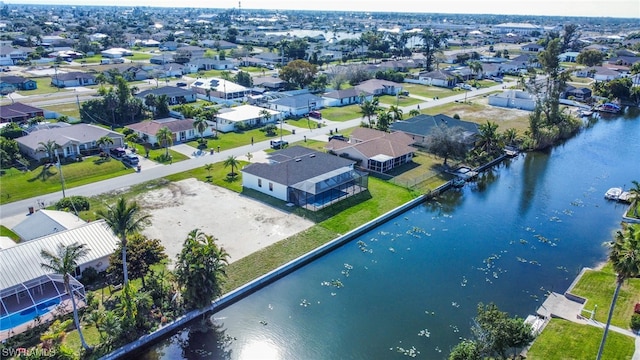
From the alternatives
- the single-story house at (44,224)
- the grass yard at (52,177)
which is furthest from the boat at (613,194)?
the grass yard at (52,177)

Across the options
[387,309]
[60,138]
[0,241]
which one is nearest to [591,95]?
[387,309]

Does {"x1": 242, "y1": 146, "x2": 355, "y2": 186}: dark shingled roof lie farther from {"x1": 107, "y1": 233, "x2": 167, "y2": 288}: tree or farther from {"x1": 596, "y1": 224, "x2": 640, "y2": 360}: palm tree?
{"x1": 596, "y1": 224, "x2": 640, "y2": 360}: palm tree

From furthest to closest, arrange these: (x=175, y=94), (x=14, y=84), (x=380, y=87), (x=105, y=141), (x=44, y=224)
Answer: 1. (x=380, y=87)
2. (x=14, y=84)
3. (x=175, y=94)
4. (x=105, y=141)
5. (x=44, y=224)

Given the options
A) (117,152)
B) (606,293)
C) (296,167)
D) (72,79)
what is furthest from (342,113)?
(72,79)

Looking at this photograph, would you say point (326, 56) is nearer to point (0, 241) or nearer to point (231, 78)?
point (231, 78)

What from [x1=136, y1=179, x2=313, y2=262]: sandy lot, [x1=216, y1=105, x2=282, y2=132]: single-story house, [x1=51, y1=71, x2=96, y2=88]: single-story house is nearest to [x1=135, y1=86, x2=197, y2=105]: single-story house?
[x1=216, y1=105, x2=282, y2=132]: single-story house

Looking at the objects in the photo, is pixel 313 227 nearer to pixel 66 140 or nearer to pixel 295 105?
pixel 66 140
